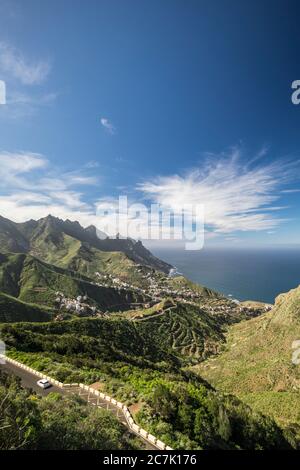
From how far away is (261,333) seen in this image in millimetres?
72062

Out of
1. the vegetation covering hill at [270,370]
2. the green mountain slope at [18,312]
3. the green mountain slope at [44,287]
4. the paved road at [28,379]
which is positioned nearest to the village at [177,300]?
the green mountain slope at [44,287]

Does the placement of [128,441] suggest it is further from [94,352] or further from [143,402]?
[94,352]

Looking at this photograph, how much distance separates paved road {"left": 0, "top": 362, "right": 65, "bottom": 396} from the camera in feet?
66.1

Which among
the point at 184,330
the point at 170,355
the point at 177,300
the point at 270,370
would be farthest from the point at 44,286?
the point at 270,370

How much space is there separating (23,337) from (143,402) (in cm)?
2746

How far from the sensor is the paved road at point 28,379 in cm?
2016

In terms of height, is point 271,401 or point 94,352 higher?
point 94,352

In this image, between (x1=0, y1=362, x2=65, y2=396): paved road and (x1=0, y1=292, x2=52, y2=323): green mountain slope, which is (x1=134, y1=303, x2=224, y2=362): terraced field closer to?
(x1=0, y1=292, x2=52, y2=323): green mountain slope

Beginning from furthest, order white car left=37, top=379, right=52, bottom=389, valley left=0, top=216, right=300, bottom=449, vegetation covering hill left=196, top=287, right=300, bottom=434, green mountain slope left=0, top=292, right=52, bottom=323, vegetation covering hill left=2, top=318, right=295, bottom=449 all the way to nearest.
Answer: green mountain slope left=0, top=292, right=52, bottom=323, vegetation covering hill left=196, top=287, right=300, bottom=434, white car left=37, top=379, right=52, bottom=389, valley left=0, top=216, right=300, bottom=449, vegetation covering hill left=2, top=318, right=295, bottom=449

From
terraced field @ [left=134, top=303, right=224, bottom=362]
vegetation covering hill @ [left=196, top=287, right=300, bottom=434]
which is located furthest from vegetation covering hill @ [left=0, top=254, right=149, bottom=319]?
vegetation covering hill @ [left=196, top=287, right=300, bottom=434]

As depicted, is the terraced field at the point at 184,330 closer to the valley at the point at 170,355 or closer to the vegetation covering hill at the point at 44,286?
the valley at the point at 170,355

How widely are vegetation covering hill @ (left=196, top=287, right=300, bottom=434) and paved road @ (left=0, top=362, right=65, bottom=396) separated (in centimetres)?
2677

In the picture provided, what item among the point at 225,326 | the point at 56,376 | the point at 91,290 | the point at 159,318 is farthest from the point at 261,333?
the point at 91,290

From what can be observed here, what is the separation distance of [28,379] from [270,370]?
151ft
